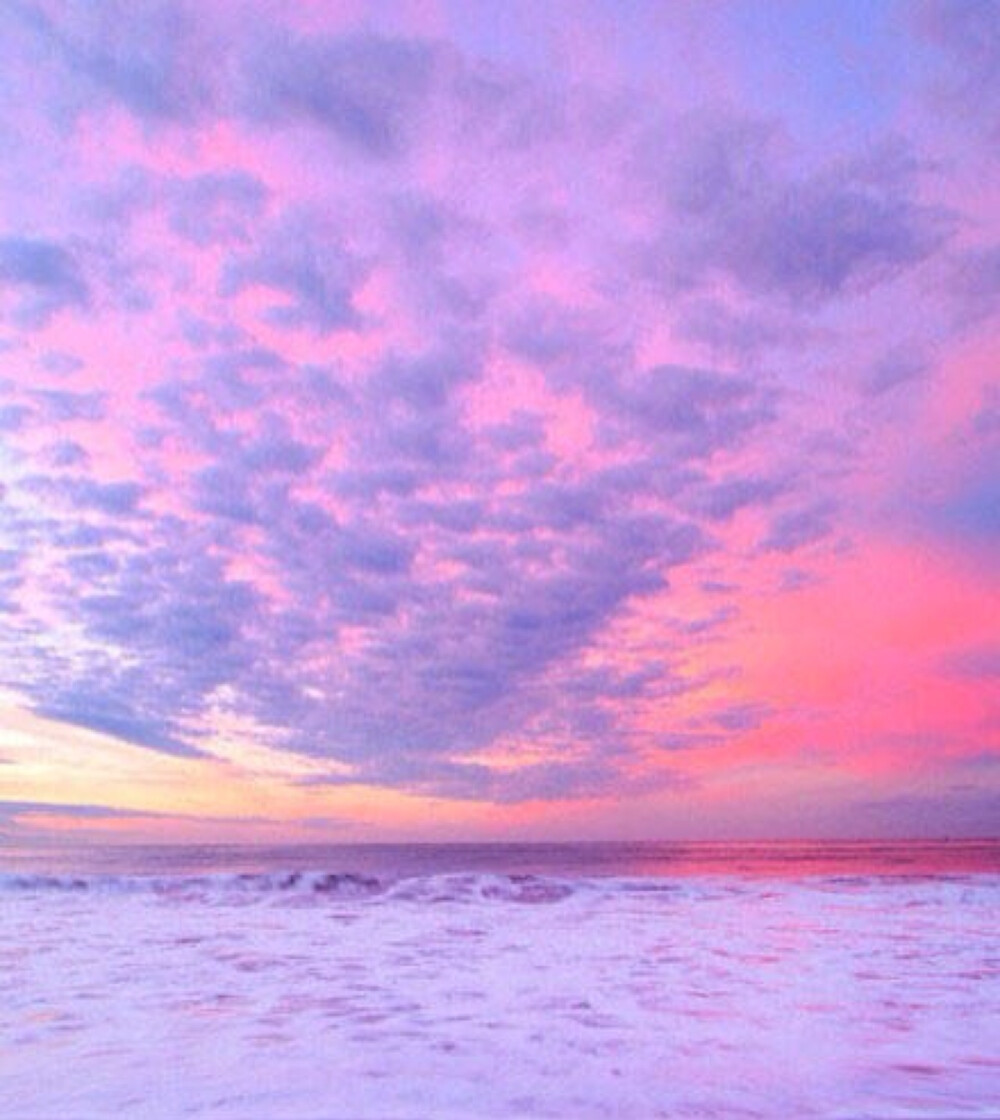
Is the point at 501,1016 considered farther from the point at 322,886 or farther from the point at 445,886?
the point at 322,886

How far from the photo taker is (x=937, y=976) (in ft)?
38.7

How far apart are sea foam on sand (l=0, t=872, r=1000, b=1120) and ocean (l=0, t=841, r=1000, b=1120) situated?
3cm

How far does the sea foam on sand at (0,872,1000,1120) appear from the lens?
243 inches

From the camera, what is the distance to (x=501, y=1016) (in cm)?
891

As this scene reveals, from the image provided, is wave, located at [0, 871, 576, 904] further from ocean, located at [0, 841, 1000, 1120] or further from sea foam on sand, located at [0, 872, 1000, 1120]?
sea foam on sand, located at [0, 872, 1000, 1120]

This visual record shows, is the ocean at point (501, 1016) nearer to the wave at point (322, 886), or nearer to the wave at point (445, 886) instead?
the wave at point (445, 886)

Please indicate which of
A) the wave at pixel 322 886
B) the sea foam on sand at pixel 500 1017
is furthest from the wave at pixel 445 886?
the sea foam on sand at pixel 500 1017

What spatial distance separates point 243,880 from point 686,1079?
30151mm

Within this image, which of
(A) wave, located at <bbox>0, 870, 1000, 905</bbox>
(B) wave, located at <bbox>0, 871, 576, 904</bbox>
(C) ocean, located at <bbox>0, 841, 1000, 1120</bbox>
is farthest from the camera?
(B) wave, located at <bbox>0, 871, 576, 904</bbox>

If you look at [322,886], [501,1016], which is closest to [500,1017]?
[501,1016]

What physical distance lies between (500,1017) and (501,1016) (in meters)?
0.06

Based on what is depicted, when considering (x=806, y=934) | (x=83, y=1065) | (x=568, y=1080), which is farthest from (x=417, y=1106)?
(x=806, y=934)

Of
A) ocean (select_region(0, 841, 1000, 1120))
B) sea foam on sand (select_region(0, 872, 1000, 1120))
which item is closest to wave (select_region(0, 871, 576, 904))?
ocean (select_region(0, 841, 1000, 1120))

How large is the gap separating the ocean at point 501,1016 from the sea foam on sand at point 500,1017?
3 cm
